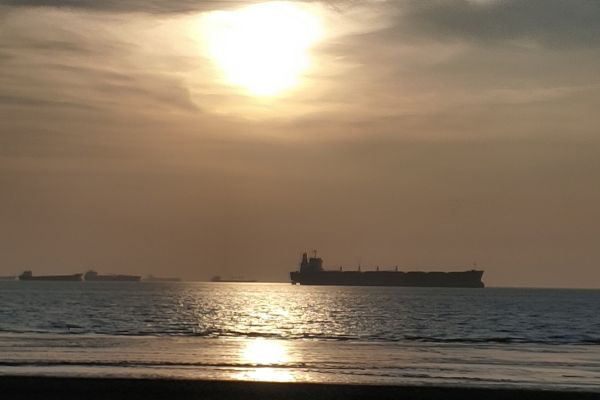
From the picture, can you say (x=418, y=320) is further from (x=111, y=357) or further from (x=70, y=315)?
(x=111, y=357)

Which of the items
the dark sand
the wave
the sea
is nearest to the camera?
the dark sand

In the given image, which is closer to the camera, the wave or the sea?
the sea

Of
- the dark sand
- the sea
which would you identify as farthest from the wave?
the dark sand

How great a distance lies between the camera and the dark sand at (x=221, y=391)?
31469 mm

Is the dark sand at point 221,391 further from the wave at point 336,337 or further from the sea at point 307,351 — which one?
the wave at point 336,337

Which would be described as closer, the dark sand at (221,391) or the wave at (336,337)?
the dark sand at (221,391)

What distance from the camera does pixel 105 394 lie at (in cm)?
3145

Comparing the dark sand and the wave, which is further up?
the wave

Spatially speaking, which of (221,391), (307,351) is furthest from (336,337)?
(221,391)

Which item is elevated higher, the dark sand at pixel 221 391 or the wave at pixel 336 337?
the wave at pixel 336 337

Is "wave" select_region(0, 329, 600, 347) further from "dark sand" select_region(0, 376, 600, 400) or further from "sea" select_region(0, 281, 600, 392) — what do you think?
"dark sand" select_region(0, 376, 600, 400)

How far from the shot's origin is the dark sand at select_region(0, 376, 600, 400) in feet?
103

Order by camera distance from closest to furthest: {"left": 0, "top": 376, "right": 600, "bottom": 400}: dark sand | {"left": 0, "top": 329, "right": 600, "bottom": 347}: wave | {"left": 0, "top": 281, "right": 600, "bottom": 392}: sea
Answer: {"left": 0, "top": 376, "right": 600, "bottom": 400}: dark sand < {"left": 0, "top": 281, "right": 600, "bottom": 392}: sea < {"left": 0, "top": 329, "right": 600, "bottom": 347}: wave

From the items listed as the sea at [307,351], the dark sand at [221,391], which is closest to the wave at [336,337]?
the sea at [307,351]
